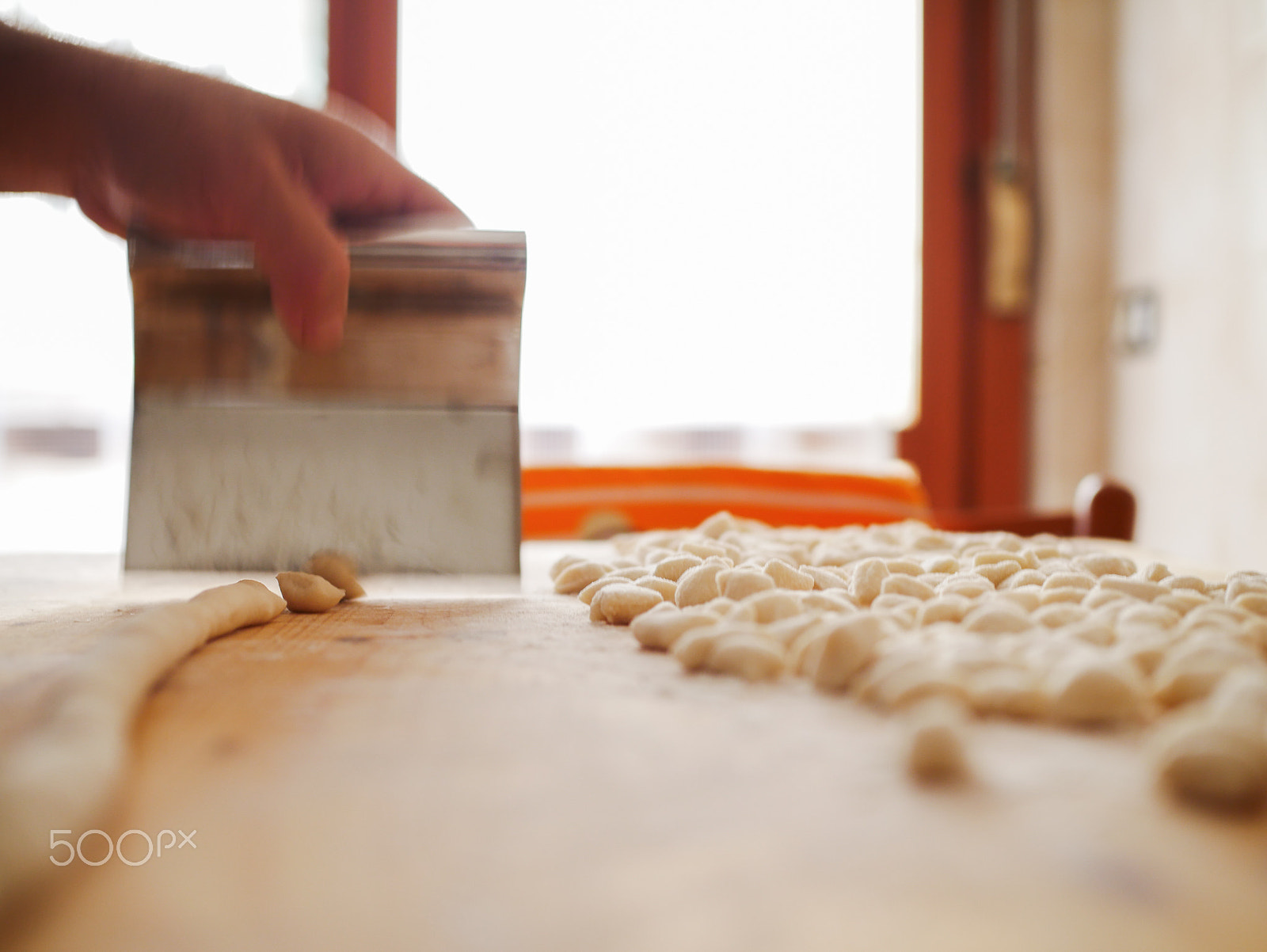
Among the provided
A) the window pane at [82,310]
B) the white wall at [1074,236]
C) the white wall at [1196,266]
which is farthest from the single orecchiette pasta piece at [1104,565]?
the window pane at [82,310]

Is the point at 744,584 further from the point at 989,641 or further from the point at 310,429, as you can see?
the point at 310,429

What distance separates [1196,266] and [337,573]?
1.61 m

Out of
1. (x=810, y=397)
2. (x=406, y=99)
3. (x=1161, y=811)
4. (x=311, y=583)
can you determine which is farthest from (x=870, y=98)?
(x=1161, y=811)

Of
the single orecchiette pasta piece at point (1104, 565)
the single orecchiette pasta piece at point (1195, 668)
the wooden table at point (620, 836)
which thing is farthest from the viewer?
the single orecchiette pasta piece at point (1104, 565)

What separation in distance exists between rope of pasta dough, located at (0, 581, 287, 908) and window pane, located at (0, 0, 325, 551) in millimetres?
1640

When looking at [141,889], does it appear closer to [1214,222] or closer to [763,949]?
[763,949]

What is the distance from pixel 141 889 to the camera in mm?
168

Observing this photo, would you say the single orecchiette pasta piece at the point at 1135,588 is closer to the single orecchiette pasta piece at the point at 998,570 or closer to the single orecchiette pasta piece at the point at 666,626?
the single orecchiette pasta piece at the point at 998,570

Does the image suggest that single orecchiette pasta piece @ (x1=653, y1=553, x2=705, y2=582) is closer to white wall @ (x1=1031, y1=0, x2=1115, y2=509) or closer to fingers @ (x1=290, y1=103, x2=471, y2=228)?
fingers @ (x1=290, y1=103, x2=471, y2=228)

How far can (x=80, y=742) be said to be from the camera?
20 centimetres

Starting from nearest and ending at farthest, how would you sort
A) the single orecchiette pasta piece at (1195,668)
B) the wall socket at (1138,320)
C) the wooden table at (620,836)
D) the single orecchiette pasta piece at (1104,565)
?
1. the wooden table at (620,836)
2. the single orecchiette pasta piece at (1195,668)
3. the single orecchiette pasta piece at (1104,565)
4. the wall socket at (1138,320)

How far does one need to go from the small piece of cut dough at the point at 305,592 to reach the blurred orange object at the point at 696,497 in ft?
3.08

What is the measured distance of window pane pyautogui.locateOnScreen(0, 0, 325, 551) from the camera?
165 cm

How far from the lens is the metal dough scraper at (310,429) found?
1.77 ft
